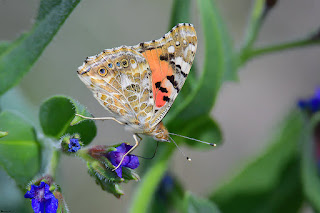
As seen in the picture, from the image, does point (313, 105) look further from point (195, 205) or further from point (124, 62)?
point (124, 62)

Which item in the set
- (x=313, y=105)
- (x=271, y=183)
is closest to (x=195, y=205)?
(x=271, y=183)

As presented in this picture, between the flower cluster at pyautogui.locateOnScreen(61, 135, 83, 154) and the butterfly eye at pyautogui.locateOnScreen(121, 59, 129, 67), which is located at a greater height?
the butterfly eye at pyautogui.locateOnScreen(121, 59, 129, 67)

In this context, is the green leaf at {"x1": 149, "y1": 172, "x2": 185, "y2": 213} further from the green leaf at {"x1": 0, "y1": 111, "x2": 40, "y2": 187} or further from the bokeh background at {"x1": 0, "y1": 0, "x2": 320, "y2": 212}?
the bokeh background at {"x1": 0, "y1": 0, "x2": 320, "y2": 212}

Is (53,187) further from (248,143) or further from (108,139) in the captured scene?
(248,143)

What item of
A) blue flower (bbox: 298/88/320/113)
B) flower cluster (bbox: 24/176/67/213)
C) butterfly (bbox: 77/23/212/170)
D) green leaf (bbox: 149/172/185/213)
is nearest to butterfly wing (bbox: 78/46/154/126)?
butterfly (bbox: 77/23/212/170)

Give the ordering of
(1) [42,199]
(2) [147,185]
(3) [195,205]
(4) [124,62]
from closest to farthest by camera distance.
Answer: (1) [42,199], (4) [124,62], (3) [195,205], (2) [147,185]

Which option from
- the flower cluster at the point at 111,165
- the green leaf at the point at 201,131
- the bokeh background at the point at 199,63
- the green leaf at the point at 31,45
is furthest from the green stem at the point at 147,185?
the bokeh background at the point at 199,63

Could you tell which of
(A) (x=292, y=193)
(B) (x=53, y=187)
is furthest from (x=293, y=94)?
(B) (x=53, y=187)
